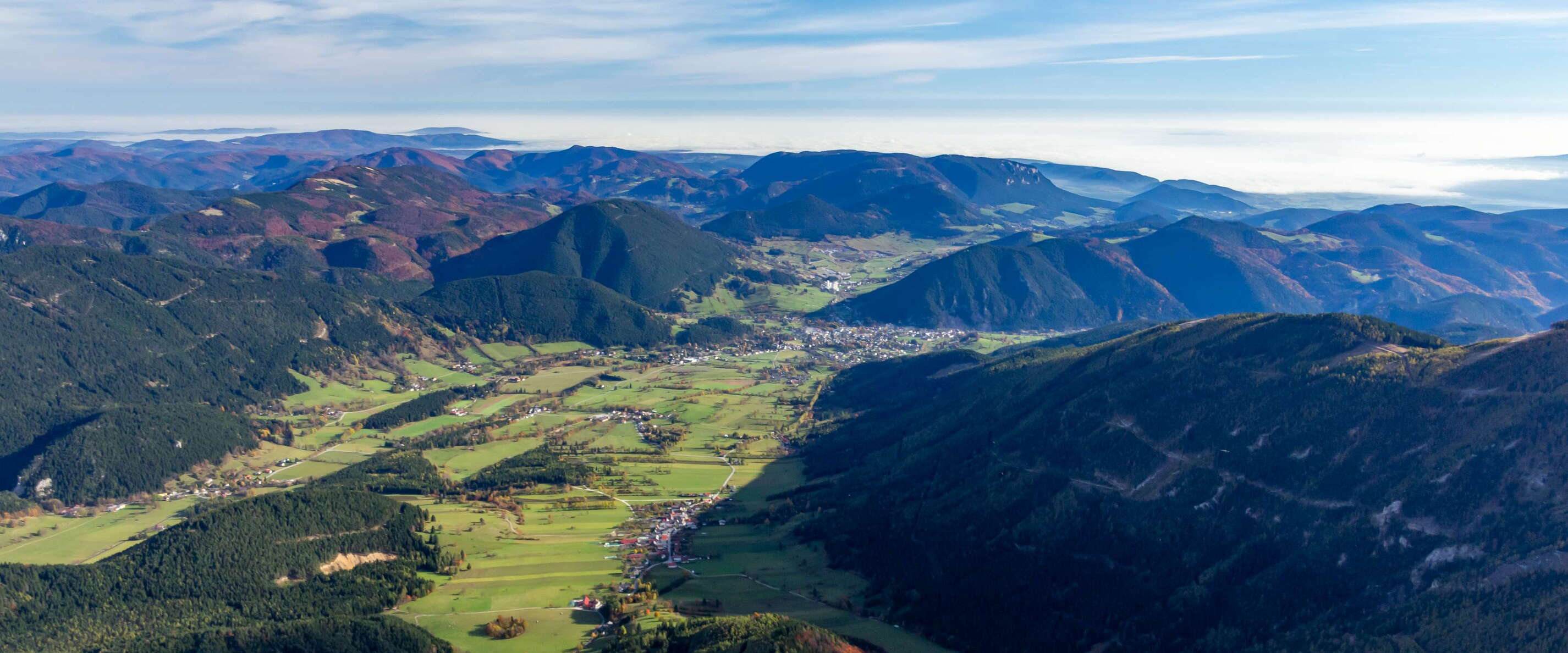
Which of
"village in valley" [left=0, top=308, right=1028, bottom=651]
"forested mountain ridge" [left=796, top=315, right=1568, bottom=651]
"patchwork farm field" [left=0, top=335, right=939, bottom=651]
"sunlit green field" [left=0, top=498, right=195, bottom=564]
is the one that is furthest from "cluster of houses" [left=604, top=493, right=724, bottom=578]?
"sunlit green field" [left=0, top=498, right=195, bottom=564]

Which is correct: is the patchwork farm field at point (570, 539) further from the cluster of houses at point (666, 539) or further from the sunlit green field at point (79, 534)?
the cluster of houses at point (666, 539)

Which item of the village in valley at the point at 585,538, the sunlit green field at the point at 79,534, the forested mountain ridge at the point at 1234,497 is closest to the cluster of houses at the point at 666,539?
the village in valley at the point at 585,538

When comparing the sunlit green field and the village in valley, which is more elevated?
the village in valley

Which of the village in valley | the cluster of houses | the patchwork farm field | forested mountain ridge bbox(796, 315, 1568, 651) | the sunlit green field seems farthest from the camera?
the sunlit green field

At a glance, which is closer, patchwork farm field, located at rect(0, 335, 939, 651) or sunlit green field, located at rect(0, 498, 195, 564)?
patchwork farm field, located at rect(0, 335, 939, 651)

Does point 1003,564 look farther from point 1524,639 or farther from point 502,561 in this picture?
point 502,561

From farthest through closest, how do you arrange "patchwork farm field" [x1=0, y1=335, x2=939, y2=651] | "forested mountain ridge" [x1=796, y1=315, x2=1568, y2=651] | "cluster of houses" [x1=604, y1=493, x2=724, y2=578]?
"cluster of houses" [x1=604, y1=493, x2=724, y2=578]
"patchwork farm field" [x1=0, y1=335, x2=939, y2=651]
"forested mountain ridge" [x1=796, y1=315, x2=1568, y2=651]

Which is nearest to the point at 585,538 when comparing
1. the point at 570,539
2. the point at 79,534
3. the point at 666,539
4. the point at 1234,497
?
the point at 570,539

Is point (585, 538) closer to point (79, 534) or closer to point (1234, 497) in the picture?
point (79, 534)

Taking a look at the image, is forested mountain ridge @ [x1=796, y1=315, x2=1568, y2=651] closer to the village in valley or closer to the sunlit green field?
the village in valley
